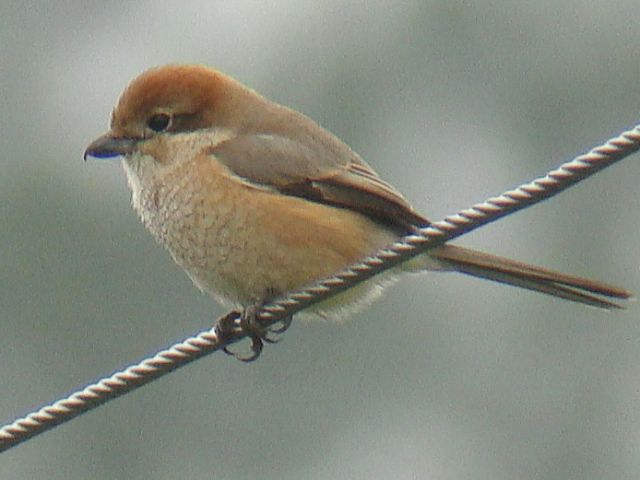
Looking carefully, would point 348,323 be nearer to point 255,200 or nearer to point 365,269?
point 255,200

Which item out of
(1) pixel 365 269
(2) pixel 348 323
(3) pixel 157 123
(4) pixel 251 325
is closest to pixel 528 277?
(4) pixel 251 325

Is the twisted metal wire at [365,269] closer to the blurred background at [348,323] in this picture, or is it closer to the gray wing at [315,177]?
the gray wing at [315,177]

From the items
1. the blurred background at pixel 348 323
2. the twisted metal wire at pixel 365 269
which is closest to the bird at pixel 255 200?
the twisted metal wire at pixel 365 269

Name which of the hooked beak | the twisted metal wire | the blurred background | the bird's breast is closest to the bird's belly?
the bird's breast

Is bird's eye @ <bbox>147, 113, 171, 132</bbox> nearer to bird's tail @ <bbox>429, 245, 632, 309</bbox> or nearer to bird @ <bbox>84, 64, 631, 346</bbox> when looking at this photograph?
bird @ <bbox>84, 64, 631, 346</bbox>

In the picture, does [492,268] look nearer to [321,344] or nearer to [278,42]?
[321,344]

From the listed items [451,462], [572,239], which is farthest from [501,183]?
[451,462]
